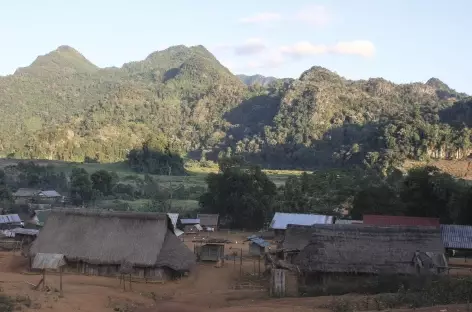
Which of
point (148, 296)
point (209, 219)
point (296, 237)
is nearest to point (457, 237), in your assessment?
point (296, 237)

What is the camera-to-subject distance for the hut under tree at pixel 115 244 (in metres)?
23.1

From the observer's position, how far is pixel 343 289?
20062 millimetres

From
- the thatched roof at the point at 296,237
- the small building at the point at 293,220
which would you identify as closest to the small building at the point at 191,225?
the small building at the point at 293,220

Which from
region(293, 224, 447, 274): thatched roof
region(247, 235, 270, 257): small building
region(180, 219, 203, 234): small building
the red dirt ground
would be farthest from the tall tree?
region(293, 224, 447, 274): thatched roof

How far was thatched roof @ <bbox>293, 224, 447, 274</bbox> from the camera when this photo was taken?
69.9ft

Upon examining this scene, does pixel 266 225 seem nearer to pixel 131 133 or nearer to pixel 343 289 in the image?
pixel 343 289

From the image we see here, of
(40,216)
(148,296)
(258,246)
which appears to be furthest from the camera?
(40,216)

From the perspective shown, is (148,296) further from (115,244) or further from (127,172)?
(127,172)

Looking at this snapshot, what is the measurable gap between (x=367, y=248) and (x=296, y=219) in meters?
15.5

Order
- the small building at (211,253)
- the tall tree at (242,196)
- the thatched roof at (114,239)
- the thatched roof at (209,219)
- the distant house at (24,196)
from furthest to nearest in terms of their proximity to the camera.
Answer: the distant house at (24,196), the tall tree at (242,196), the thatched roof at (209,219), the small building at (211,253), the thatched roof at (114,239)

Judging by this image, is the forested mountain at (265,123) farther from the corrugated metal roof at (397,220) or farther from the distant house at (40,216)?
the distant house at (40,216)

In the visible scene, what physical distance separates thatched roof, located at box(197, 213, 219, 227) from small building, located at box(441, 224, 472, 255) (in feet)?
72.4

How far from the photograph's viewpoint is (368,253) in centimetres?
2177

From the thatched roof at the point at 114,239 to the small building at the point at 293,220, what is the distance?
13612mm
